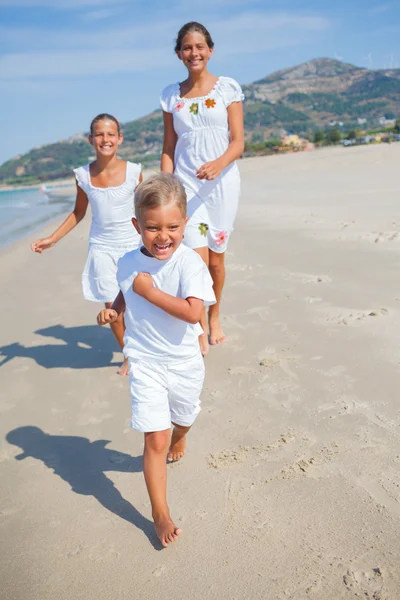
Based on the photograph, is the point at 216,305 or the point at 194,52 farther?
the point at 216,305

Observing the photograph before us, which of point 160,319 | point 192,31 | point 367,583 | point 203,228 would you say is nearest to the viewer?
point 367,583

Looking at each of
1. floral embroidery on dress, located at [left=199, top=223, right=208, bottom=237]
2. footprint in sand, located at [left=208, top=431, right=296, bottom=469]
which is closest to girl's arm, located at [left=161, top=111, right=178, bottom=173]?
floral embroidery on dress, located at [left=199, top=223, right=208, bottom=237]

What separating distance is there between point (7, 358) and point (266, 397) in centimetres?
230

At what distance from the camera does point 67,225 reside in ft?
13.6

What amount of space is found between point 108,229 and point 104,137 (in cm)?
63

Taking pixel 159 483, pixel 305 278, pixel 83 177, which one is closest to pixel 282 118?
pixel 305 278

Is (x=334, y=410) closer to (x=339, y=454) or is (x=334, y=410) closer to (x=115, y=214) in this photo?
(x=339, y=454)

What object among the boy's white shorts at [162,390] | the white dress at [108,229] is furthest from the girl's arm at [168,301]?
the white dress at [108,229]

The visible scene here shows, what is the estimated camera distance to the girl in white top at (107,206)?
412cm

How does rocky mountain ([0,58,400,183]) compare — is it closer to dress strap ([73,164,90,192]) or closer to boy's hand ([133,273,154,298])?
dress strap ([73,164,90,192])

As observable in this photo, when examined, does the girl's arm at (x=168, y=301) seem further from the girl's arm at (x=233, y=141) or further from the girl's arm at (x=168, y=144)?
the girl's arm at (x=168, y=144)

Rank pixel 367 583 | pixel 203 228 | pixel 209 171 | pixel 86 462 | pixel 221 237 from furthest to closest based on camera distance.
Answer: pixel 221 237 → pixel 203 228 → pixel 209 171 → pixel 86 462 → pixel 367 583

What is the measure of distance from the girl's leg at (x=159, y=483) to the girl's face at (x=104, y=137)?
237cm

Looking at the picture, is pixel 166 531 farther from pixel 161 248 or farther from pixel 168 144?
pixel 168 144
